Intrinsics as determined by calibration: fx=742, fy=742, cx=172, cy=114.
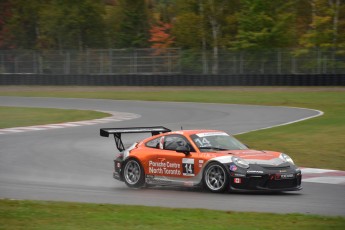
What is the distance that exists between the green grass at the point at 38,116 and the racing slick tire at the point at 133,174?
1410 cm

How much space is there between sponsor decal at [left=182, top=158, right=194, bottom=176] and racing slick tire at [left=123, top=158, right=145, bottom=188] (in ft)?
3.31

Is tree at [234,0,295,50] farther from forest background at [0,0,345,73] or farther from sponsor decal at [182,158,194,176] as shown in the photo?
sponsor decal at [182,158,194,176]

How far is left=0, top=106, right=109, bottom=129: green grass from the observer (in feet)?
96.0

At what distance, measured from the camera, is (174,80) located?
4997cm

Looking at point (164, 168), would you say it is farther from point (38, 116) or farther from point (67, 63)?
point (67, 63)

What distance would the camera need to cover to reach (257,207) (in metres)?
10.9

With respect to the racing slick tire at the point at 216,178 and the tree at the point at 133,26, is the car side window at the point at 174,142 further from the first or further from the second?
the tree at the point at 133,26

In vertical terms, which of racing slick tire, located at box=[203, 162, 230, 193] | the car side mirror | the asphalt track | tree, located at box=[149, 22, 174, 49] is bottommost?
the asphalt track

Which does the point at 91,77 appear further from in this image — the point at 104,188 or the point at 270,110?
the point at 104,188

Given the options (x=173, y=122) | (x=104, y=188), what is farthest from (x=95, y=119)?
(x=104, y=188)

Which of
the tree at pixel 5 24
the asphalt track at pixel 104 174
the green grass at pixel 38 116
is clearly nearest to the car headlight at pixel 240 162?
the asphalt track at pixel 104 174

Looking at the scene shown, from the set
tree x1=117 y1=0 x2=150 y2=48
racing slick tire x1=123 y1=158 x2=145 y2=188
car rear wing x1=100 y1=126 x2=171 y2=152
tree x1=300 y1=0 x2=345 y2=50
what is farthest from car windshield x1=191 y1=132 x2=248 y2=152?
tree x1=117 y1=0 x2=150 y2=48

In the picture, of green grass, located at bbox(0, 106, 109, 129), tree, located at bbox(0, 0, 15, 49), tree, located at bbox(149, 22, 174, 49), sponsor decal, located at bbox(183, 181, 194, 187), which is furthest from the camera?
tree, located at bbox(0, 0, 15, 49)

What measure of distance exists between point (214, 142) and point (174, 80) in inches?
1443
